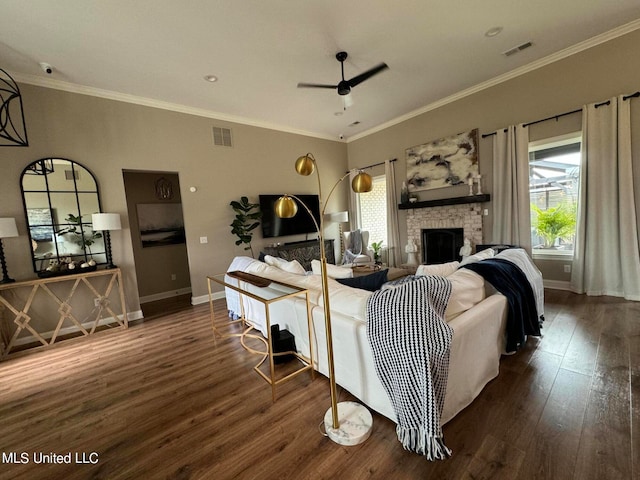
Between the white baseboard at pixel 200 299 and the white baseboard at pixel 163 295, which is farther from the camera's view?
the white baseboard at pixel 163 295

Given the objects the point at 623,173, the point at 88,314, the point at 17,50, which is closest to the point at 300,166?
the point at 17,50

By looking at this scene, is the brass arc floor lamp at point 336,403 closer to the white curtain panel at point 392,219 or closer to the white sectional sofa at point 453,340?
the white sectional sofa at point 453,340

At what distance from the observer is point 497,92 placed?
423 centimetres

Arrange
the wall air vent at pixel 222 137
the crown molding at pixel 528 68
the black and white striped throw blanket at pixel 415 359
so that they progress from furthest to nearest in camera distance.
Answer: the wall air vent at pixel 222 137, the crown molding at pixel 528 68, the black and white striped throw blanket at pixel 415 359

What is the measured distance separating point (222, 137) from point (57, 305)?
3.53m

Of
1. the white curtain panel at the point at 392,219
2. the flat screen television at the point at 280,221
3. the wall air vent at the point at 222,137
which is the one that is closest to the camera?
→ the wall air vent at the point at 222,137

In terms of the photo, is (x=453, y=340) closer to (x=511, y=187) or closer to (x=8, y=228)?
(x=511, y=187)

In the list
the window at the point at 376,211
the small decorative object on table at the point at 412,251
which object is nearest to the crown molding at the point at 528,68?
the window at the point at 376,211

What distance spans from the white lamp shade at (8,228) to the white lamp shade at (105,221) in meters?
0.69

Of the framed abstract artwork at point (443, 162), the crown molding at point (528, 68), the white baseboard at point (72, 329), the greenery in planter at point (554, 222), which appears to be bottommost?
the white baseboard at point (72, 329)

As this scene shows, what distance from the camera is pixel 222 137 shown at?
481 centimetres

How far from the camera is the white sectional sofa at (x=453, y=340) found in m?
1.59

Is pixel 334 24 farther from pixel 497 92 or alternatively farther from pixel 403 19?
pixel 497 92

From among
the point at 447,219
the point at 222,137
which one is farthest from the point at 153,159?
the point at 447,219
